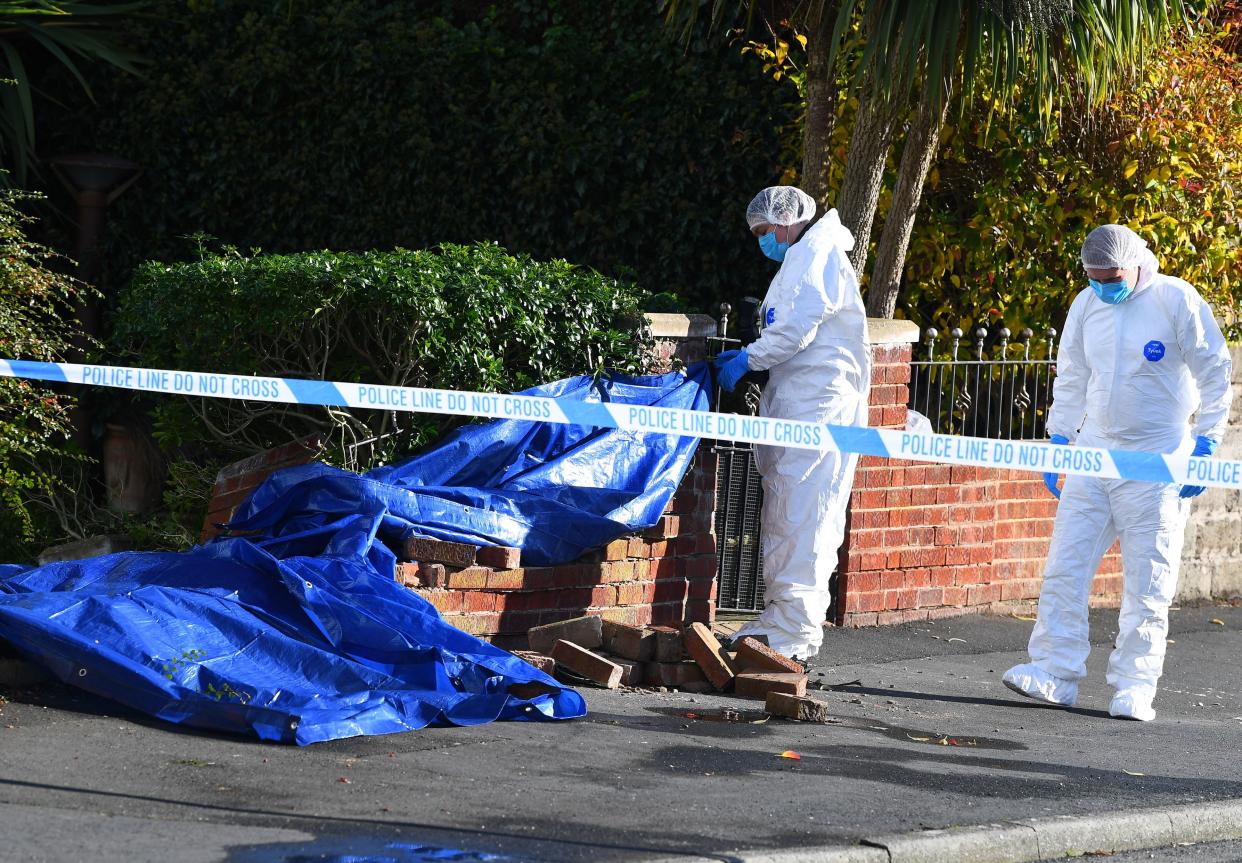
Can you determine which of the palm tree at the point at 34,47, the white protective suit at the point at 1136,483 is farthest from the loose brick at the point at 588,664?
the palm tree at the point at 34,47

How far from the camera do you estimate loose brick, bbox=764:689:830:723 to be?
248 inches

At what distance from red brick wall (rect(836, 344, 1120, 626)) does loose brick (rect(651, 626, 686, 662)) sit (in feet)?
6.00

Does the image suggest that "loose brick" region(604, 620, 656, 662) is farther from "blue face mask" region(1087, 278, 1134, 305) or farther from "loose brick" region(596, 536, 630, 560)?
"blue face mask" region(1087, 278, 1134, 305)

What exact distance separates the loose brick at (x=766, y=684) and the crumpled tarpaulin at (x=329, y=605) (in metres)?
0.87

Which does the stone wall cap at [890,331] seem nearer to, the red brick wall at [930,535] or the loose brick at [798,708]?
the red brick wall at [930,535]

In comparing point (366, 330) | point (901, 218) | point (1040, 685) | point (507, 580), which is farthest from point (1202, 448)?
point (366, 330)

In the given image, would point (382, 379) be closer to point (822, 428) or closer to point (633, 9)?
point (822, 428)

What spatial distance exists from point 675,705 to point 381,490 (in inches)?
56.6

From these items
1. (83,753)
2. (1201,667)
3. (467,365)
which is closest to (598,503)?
(467,365)

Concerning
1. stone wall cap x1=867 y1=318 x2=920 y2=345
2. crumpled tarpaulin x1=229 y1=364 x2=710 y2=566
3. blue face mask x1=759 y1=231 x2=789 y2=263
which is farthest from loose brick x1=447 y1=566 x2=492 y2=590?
stone wall cap x1=867 y1=318 x2=920 y2=345

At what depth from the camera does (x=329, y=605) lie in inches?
234

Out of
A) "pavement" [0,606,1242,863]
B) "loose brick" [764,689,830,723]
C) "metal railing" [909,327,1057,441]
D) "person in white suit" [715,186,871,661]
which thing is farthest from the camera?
"metal railing" [909,327,1057,441]

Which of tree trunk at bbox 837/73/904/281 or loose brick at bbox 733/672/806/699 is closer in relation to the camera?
loose brick at bbox 733/672/806/699

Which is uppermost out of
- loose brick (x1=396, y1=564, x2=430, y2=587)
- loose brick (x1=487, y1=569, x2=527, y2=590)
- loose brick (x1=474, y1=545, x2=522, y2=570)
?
loose brick (x1=474, y1=545, x2=522, y2=570)
